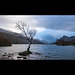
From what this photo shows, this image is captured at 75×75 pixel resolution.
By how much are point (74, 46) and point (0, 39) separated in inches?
98.6

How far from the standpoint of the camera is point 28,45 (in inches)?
105
